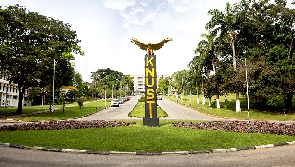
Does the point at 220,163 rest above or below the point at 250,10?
below

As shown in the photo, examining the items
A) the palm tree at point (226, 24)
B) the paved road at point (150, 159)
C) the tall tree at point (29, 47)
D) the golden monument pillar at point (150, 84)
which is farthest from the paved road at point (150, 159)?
the palm tree at point (226, 24)

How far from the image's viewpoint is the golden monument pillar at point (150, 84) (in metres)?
18.8

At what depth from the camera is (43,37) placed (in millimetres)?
30562

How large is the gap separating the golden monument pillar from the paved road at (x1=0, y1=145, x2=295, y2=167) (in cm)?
907

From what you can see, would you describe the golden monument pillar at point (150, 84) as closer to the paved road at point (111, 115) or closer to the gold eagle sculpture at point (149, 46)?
the gold eagle sculpture at point (149, 46)

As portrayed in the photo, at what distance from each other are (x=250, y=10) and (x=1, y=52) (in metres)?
35.4

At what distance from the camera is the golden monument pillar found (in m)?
18.8

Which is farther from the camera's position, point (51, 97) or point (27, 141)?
point (51, 97)

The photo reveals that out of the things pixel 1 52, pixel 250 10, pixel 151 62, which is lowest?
pixel 151 62

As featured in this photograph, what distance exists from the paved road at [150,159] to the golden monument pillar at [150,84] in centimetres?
907

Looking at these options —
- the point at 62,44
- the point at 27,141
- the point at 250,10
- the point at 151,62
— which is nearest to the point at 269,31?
the point at 250,10

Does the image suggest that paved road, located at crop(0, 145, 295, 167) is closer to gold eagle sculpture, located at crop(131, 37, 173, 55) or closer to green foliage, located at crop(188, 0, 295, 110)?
gold eagle sculpture, located at crop(131, 37, 173, 55)

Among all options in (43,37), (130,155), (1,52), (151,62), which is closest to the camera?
(130,155)

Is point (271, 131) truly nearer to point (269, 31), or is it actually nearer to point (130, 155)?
point (130, 155)
